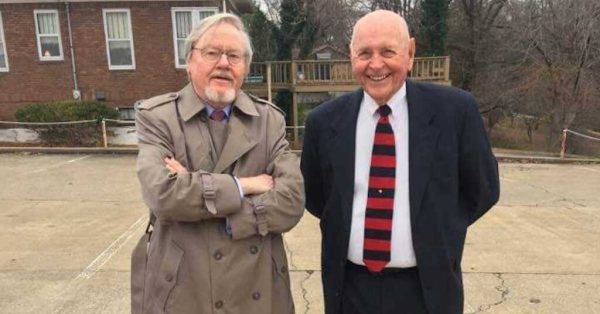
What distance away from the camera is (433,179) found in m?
1.94

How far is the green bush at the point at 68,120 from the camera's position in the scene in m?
11.3

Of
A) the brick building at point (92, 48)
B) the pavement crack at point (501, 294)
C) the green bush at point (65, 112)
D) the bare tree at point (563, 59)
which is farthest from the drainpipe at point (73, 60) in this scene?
the bare tree at point (563, 59)

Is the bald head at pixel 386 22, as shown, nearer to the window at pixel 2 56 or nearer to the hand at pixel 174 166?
the hand at pixel 174 166

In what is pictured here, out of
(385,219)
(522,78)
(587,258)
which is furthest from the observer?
(522,78)

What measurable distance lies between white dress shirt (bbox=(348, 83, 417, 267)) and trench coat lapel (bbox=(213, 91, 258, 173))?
458 mm

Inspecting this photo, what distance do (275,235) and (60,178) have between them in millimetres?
7118

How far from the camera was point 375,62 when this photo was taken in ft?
6.17

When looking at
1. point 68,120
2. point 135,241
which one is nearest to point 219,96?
point 135,241

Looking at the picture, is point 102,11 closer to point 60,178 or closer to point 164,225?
point 60,178

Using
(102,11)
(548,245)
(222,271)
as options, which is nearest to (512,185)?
(548,245)

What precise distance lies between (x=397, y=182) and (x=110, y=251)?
3.60 m

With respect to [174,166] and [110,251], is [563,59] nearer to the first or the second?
[110,251]

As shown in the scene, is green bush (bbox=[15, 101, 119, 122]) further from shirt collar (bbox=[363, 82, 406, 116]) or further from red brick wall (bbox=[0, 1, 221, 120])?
shirt collar (bbox=[363, 82, 406, 116])

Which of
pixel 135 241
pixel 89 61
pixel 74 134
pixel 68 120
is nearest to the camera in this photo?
pixel 135 241
